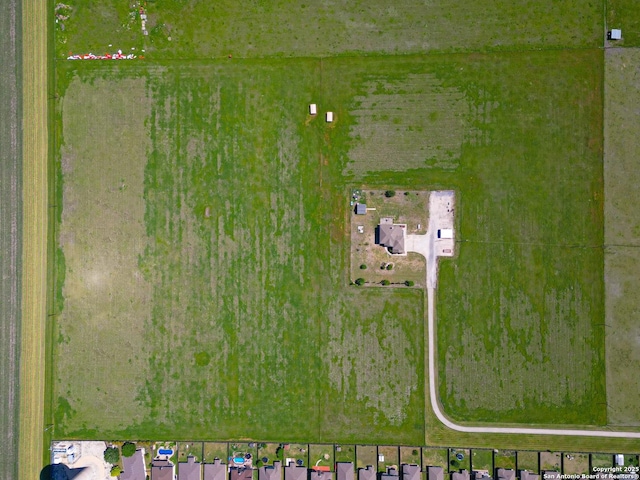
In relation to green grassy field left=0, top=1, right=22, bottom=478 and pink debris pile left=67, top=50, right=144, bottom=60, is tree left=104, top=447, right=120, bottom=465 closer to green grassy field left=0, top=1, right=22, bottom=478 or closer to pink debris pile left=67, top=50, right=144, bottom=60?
green grassy field left=0, top=1, right=22, bottom=478

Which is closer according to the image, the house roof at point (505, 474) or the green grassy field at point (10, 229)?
the house roof at point (505, 474)

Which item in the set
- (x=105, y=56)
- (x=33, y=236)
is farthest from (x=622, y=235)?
(x=33, y=236)

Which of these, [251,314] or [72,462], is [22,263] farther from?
[251,314]

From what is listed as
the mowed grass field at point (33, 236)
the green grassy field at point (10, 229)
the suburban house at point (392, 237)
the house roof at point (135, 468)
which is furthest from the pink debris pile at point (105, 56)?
the house roof at point (135, 468)

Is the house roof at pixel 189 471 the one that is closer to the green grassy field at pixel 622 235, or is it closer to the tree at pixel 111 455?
the tree at pixel 111 455

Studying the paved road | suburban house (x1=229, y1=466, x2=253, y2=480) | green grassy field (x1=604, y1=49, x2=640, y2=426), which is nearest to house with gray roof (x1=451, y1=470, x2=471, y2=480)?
the paved road
